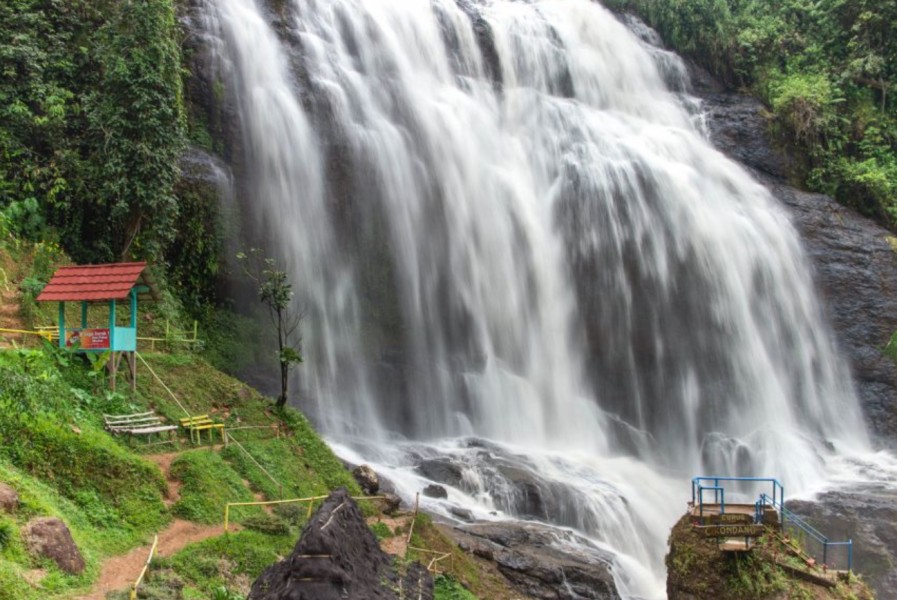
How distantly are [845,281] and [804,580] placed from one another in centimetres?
1819

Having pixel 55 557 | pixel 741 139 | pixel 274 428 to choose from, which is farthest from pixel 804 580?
pixel 741 139

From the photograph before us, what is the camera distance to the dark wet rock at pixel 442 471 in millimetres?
18156

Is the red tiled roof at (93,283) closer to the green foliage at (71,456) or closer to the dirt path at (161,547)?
the green foliage at (71,456)

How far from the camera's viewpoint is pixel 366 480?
1570 cm

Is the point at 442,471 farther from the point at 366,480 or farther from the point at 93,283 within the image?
the point at 93,283

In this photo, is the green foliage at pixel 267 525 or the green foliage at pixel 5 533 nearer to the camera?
the green foliage at pixel 5 533

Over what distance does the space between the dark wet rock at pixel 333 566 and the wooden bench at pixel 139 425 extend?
21.3 ft

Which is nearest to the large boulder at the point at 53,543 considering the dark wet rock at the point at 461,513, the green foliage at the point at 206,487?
the green foliage at the point at 206,487

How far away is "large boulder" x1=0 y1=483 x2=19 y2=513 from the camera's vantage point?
29.2ft

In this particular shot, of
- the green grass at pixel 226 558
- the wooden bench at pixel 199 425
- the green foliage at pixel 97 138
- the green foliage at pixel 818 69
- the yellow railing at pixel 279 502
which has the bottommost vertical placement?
the green grass at pixel 226 558

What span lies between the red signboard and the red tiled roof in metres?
0.57

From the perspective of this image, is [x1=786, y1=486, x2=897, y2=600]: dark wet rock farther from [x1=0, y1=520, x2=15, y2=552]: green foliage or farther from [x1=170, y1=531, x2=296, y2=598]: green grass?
[x1=0, y1=520, x2=15, y2=552]: green foliage

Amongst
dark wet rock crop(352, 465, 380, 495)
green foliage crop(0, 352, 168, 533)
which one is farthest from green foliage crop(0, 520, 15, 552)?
dark wet rock crop(352, 465, 380, 495)

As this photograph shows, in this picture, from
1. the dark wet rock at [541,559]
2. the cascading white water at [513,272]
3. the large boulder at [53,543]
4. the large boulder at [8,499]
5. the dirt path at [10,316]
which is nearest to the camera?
the large boulder at [53,543]
